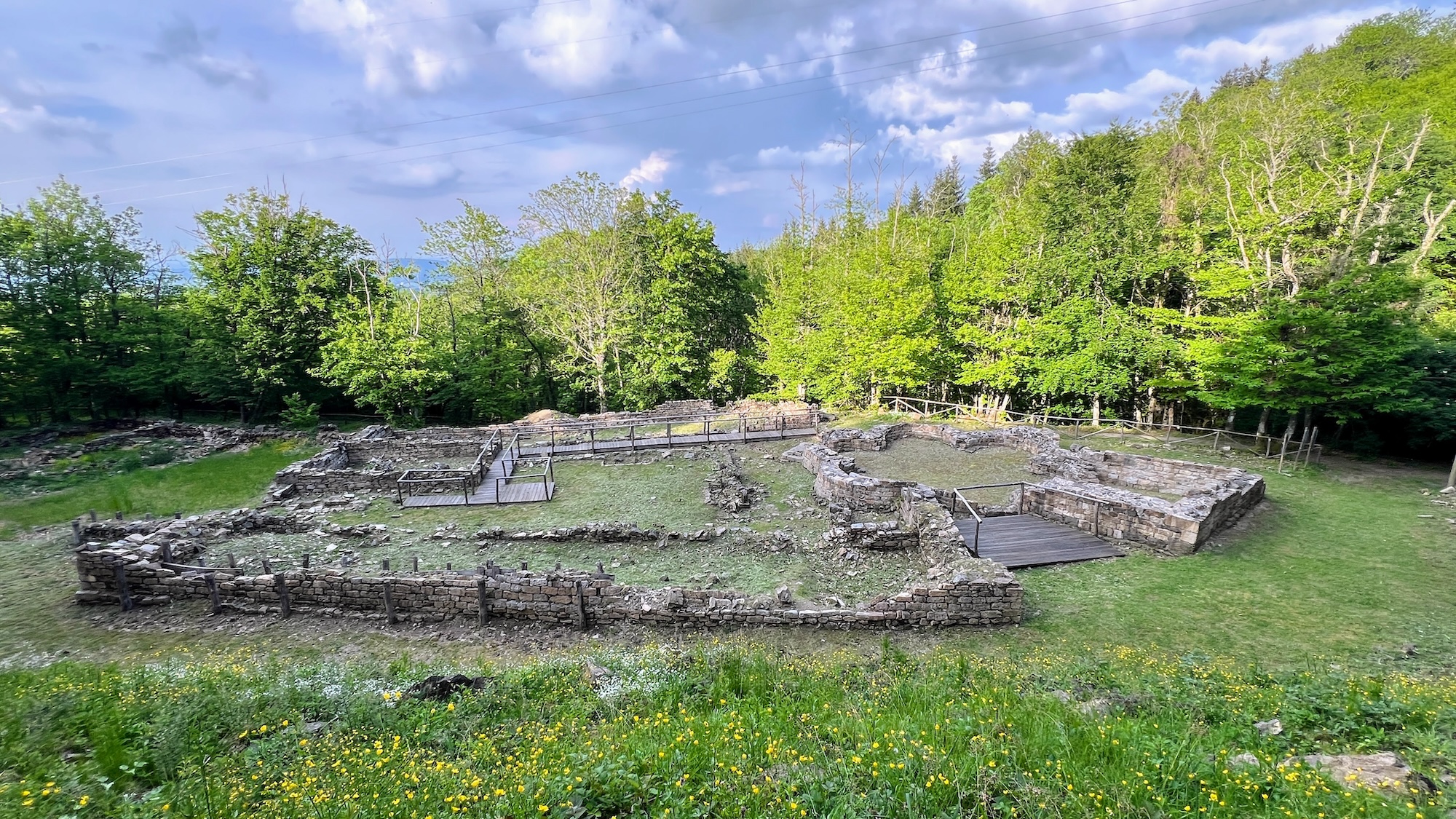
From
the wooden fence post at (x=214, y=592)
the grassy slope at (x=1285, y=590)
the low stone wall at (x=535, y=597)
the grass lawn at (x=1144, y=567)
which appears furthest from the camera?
the wooden fence post at (x=214, y=592)

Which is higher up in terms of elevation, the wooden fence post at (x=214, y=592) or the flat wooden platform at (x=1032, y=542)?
the flat wooden platform at (x=1032, y=542)

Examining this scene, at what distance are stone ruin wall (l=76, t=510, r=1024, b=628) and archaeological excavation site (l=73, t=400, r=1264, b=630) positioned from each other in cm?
4

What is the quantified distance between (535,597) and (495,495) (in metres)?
8.93

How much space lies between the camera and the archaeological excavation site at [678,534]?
33.4ft

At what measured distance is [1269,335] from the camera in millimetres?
18516

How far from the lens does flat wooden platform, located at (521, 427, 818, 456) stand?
76.8 ft

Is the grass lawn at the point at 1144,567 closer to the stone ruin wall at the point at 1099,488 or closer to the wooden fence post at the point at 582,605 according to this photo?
the stone ruin wall at the point at 1099,488

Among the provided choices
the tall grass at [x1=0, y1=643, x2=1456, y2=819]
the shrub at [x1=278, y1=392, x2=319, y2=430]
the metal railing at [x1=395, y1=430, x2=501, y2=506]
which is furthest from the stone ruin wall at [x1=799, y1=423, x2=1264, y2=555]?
the shrub at [x1=278, y1=392, x2=319, y2=430]

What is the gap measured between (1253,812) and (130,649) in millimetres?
15010

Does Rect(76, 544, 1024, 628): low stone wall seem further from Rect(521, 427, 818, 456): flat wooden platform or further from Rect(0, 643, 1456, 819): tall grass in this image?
Rect(521, 427, 818, 456): flat wooden platform

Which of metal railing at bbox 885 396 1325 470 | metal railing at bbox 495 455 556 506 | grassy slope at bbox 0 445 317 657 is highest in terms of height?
metal railing at bbox 885 396 1325 470

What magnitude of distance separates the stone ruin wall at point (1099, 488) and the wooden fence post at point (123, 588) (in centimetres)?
1546

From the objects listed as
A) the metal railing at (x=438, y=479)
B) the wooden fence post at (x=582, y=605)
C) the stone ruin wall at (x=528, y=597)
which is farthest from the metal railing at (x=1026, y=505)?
the metal railing at (x=438, y=479)

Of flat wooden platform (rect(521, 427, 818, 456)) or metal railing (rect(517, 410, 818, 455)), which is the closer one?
flat wooden platform (rect(521, 427, 818, 456))
